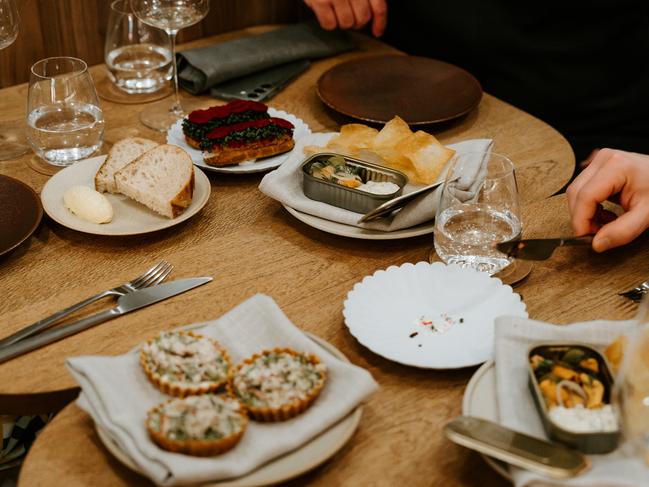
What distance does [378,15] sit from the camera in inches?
80.8

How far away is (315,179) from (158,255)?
28 centimetres

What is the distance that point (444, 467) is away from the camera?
2.83ft

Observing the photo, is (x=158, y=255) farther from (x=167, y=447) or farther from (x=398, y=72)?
(x=398, y=72)

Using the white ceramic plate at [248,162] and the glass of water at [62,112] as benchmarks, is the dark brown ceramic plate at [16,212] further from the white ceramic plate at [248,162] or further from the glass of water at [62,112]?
the white ceramic plate at [248,162]

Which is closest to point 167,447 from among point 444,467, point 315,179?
point 444,467

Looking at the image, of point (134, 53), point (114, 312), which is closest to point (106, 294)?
point (114, 312)

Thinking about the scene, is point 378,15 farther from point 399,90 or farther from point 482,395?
point 482,395

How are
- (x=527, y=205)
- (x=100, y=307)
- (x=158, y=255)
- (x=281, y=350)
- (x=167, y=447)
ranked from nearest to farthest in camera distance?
1. (x=167, y=447)
2. (x=281, y=350)
3. (x=100, y=307)
4. (x=158, y=255)
5. (x=527, y=205)

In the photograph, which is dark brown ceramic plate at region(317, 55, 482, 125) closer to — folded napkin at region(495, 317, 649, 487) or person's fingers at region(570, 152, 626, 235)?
person's fingers at region(570, 152, 626, 235)

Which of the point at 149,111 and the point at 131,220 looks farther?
the point at 149,111

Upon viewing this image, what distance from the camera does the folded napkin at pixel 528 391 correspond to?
0.76m

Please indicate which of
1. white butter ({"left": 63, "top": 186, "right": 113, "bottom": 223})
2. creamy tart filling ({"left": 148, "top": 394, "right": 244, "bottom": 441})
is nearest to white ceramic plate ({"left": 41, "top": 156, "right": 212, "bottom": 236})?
white butter ({"left": 63, "top": 186, "right": 113, "bottom": 223})

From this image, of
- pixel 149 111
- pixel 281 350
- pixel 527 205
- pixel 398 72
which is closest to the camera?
pixel 281 350

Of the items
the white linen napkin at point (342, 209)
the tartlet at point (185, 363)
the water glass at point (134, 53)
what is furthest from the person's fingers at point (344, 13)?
the tartlet at point (185, 363)
